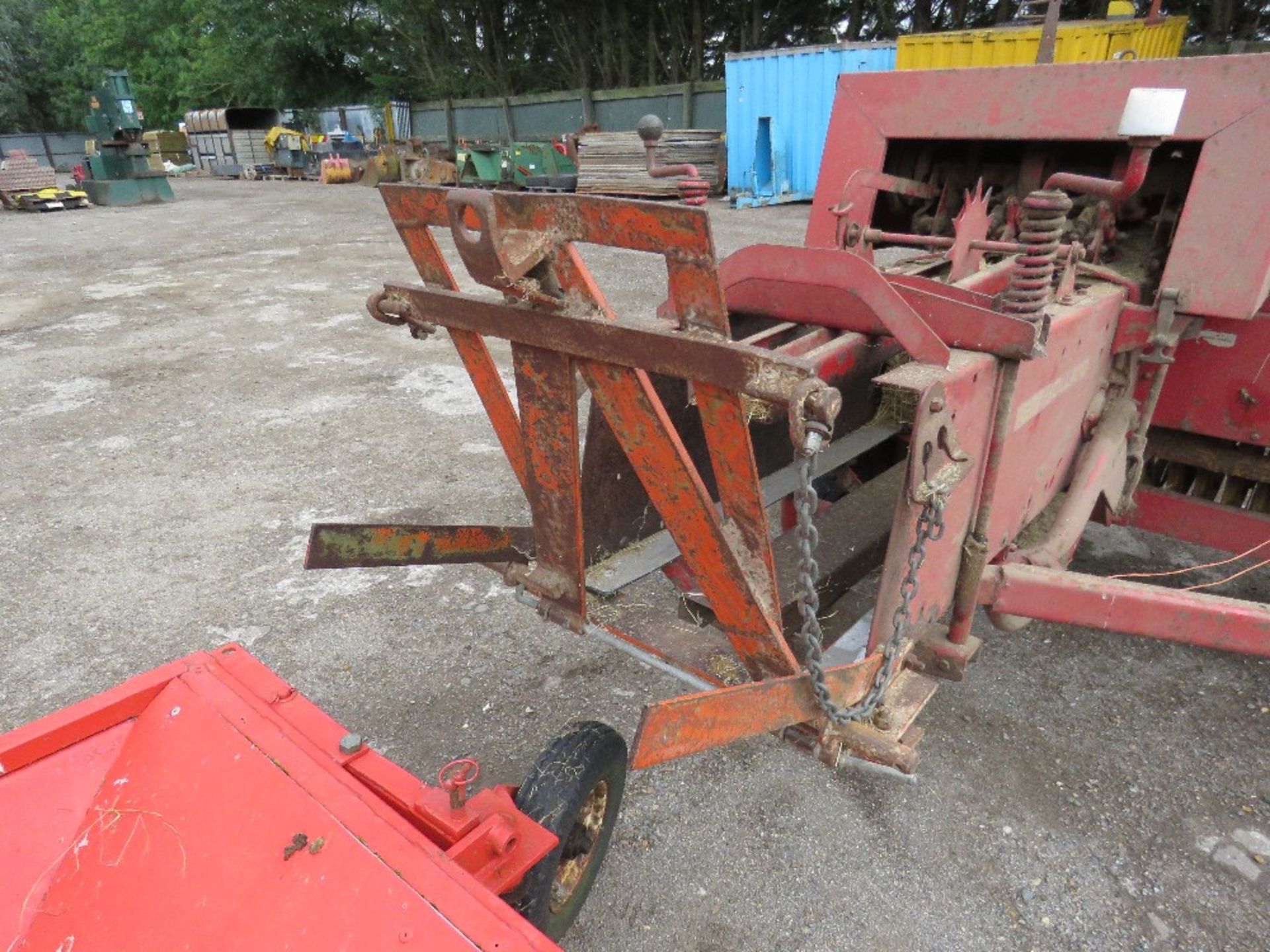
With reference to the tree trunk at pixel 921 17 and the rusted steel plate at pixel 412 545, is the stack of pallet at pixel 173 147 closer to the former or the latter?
the tree trunk at pixel 921 17

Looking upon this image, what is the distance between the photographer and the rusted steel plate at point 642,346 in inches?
55.2

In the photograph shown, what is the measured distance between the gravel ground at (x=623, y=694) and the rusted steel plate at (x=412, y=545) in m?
0.78

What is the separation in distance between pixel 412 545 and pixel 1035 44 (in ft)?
31.5

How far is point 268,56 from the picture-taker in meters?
29.8

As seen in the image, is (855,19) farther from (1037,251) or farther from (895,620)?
(895,620)

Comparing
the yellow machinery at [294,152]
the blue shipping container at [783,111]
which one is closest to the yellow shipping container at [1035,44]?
the blue shipping container at [783,111]

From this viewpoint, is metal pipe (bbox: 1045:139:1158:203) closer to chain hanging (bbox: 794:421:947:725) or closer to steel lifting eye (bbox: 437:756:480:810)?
chain hanging (bbox: 794:421:947:725)

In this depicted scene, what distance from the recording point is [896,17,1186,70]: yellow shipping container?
20.1ft

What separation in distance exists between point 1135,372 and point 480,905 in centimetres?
279

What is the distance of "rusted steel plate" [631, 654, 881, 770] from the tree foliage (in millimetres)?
17324

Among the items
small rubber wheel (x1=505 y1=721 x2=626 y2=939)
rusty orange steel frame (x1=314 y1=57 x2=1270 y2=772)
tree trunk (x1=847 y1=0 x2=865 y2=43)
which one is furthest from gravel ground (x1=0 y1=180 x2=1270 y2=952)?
tree trunk (x1=847 y1=0 x2=865 y2=43)

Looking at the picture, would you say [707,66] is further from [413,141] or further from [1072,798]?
[1072,798]

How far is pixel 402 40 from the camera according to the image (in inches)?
1157

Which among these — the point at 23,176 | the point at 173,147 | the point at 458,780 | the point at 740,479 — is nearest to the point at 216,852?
the point at 458,780
